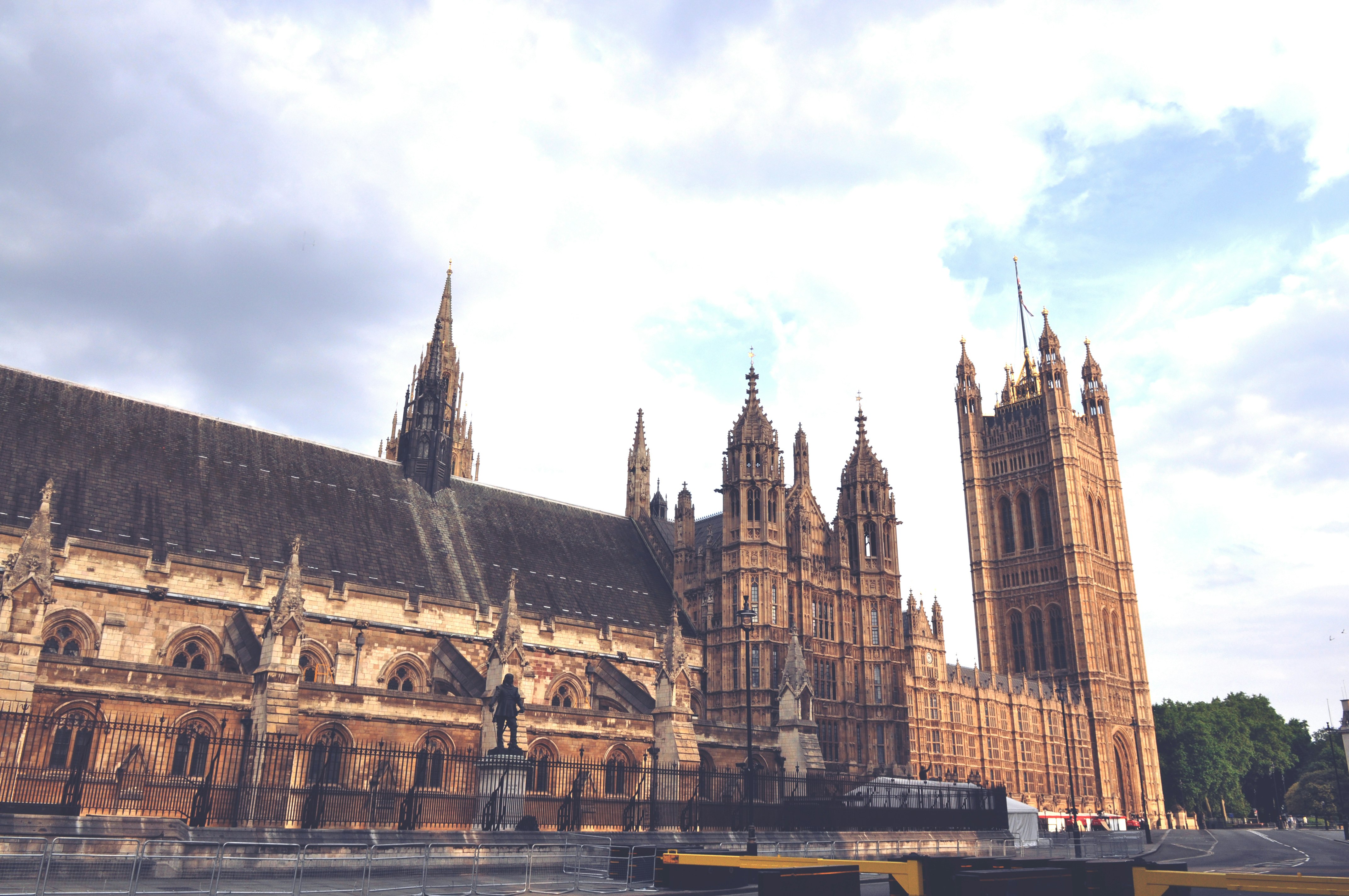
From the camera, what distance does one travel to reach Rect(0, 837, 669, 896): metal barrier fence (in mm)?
14844

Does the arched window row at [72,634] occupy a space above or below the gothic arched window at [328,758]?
above

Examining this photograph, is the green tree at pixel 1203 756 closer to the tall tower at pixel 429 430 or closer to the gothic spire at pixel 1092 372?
the gothic spire at pixel 1092 372

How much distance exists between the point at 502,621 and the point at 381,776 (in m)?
6.32

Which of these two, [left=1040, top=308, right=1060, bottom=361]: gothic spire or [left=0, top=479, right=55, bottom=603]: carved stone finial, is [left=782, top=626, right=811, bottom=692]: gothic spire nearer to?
[left=0, top=479, right=55, bottom=603]: carved stone finial

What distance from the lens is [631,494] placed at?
5288cm

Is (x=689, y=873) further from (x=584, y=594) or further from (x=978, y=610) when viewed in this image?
(x=978, y=610)

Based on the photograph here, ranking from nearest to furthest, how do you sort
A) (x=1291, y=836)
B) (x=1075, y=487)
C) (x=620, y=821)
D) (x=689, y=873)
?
(x=689, y=873) < (x=620, y=821) < (x=1291, y=836) < (x=1075, y=487)

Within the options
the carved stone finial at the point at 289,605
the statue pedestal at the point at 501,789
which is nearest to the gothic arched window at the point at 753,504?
the statue pedestal at the point at 501,789

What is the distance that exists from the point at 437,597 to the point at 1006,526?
8640 cm

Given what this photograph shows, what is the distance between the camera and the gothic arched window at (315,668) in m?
32.3

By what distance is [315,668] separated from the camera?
107ft

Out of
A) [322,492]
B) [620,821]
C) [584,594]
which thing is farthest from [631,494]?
[620,821]

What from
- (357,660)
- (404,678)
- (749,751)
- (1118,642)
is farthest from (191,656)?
(1118,642)

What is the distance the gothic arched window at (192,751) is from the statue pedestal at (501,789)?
25.1 ft
